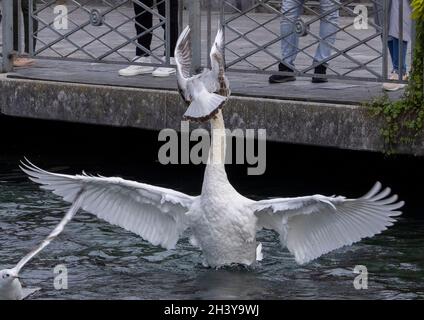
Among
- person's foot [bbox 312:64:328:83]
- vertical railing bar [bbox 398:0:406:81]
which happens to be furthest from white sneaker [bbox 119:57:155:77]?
vertical railing bar [bbox 398:0:406:81]

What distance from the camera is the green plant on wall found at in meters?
10.1

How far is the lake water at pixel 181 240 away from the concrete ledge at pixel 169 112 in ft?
2.02

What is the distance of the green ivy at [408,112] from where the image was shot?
10.1 meters

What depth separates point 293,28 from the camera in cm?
1129

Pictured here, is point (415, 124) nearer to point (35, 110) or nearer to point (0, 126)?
point (35, 110)

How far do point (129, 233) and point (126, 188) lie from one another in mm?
1031

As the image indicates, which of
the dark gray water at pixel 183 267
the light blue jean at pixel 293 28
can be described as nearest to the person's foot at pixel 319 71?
the light blue jean at pixel 293 28

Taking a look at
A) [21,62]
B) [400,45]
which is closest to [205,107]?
[400,45]

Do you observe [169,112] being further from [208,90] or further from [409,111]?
[208,90]

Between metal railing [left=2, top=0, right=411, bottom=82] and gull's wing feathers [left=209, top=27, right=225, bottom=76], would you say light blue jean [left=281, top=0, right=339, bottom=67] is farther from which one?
gull's wing feathers [left=209, top=27, right=225, bottom=76]

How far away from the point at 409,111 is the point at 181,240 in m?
2.02

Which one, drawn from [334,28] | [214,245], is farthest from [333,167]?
[214,245]

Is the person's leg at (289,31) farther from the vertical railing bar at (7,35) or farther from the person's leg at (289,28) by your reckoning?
the vertical railing bar at (7,35)

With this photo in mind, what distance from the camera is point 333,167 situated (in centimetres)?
1181
